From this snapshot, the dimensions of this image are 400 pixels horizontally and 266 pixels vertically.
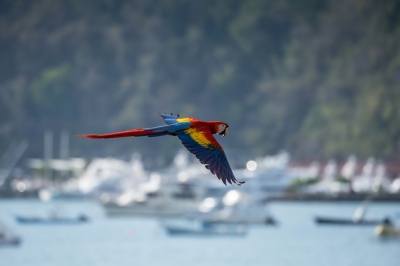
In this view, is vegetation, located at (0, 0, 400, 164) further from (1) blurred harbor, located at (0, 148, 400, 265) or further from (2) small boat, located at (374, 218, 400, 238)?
(2) small boat, located at (374, 218, 400, 238)

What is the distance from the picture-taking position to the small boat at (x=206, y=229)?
3569cm

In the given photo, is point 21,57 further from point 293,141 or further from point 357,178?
point 357,178

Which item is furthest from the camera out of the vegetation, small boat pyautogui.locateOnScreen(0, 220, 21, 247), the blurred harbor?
the vegetation

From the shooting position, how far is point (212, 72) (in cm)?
8650

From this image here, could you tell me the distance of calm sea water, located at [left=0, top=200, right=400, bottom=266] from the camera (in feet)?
96.1

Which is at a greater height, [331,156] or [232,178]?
[331,156]

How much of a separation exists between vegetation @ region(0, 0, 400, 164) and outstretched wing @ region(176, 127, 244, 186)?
58072 millimetres

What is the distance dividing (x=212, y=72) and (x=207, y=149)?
3028 inches

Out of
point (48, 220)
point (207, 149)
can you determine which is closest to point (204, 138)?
point (207, 149)

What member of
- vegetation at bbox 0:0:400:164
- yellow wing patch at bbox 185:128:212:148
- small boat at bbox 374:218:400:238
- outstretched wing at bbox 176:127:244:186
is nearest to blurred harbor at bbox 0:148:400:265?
small boat at bbox 374:218:400:238

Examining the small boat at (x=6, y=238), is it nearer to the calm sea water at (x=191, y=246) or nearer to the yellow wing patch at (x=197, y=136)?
the calm sea water at (x=191, y=246)

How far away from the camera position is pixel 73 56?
92.6 meters

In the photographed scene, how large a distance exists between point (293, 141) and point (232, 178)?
216 ft

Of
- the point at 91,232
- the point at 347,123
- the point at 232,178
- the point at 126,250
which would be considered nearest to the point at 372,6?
the point at 347,123
